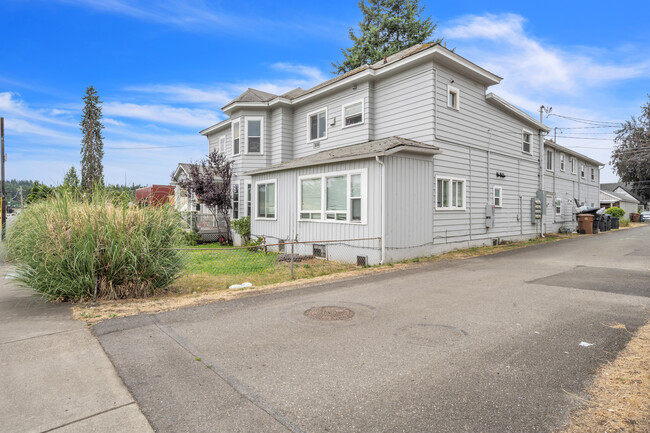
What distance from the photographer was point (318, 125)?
650 inches

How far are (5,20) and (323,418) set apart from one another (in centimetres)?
1980

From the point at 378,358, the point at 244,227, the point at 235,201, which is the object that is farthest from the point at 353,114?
the point at 378,358

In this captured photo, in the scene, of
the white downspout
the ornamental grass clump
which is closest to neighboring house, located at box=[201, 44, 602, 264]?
the white downspout

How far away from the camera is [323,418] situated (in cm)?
264

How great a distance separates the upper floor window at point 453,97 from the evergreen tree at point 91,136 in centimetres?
3807

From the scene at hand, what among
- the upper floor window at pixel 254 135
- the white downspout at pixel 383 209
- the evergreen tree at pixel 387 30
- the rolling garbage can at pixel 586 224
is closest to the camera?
the white downspout at pixel 383 209

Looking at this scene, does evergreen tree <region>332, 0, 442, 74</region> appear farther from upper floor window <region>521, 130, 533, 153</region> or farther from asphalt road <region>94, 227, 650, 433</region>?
asphalt road <region>94, 227, 650, 433</region>

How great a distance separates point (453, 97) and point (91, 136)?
132ft

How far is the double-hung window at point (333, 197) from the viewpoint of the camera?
1116 centimetres

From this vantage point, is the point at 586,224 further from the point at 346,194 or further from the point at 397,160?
the point at 346,194

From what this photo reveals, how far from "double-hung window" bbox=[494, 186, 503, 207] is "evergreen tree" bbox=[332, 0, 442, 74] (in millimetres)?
18560

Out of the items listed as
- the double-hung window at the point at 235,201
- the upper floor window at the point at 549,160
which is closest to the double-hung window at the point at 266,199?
the double-hung window at the point at 235,201

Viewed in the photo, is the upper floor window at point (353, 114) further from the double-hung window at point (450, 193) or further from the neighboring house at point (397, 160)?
the double-hung window at point (450, 193)

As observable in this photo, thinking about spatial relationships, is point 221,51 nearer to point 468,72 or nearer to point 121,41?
point 121,41
